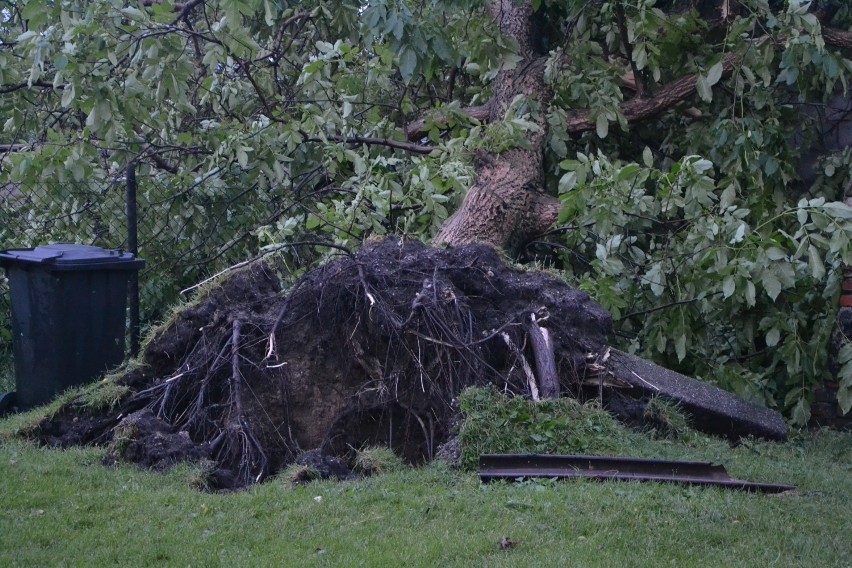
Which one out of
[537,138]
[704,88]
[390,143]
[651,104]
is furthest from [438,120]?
[704,88]

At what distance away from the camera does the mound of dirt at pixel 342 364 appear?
5.45m

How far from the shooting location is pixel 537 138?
27.2ft

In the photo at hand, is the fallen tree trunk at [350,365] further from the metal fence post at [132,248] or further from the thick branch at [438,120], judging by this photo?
the thick branch at [438,120]

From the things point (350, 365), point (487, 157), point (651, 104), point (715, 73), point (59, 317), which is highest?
point (715, 73)

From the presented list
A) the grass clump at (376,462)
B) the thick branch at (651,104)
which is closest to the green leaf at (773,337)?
the thick branch at (651,104)

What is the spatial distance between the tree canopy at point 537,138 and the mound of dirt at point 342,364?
3.56ft

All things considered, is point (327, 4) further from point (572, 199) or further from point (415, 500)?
point (415, 500)

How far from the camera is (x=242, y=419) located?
530cm

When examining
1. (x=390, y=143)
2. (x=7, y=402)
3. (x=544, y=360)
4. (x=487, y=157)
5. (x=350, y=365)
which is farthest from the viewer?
(x=390, y=143)

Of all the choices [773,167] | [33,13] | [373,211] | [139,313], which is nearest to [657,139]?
[773,167]

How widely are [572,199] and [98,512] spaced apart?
4127 millimetres

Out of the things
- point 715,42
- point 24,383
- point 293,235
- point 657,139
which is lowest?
point 24,383

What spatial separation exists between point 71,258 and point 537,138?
13.3ft

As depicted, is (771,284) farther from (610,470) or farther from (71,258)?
(71,258)
